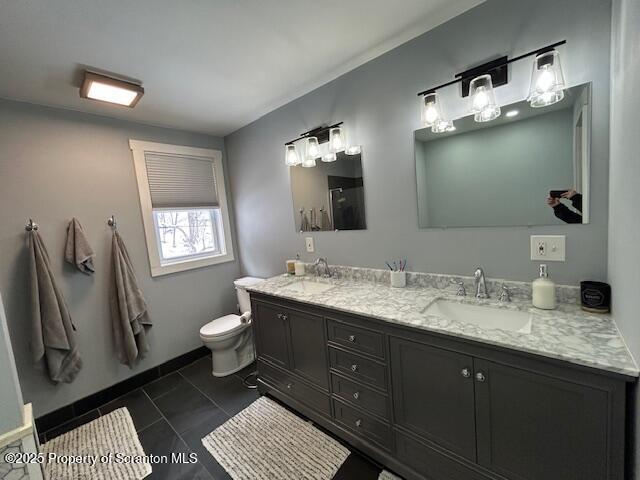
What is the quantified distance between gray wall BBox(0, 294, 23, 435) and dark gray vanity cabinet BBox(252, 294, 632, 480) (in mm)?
1220

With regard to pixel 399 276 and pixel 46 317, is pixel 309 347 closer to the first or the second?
pixel 399 276

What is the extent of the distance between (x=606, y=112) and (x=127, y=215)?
320cm

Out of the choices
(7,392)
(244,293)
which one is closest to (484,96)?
(7,392)

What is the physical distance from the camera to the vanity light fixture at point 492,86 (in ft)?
3.66

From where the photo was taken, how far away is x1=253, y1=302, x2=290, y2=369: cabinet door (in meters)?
1.84

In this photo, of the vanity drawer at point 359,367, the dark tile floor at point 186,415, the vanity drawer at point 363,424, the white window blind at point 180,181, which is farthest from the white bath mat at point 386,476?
the white window blind at point 180,181

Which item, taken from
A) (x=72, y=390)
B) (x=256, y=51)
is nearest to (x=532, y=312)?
(x=256, y=51)

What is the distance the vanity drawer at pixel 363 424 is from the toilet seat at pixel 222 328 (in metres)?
1.18

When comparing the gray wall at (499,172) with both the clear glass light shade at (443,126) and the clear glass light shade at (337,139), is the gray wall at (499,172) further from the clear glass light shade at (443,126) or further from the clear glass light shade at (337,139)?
the clear glass light shade at (337,139)

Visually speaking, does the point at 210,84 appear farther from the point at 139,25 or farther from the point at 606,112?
the point at 606,112

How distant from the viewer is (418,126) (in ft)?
5.20

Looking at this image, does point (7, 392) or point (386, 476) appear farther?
point (386, 476)

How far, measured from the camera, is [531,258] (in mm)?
1309

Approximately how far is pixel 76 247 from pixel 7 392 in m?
1.45
